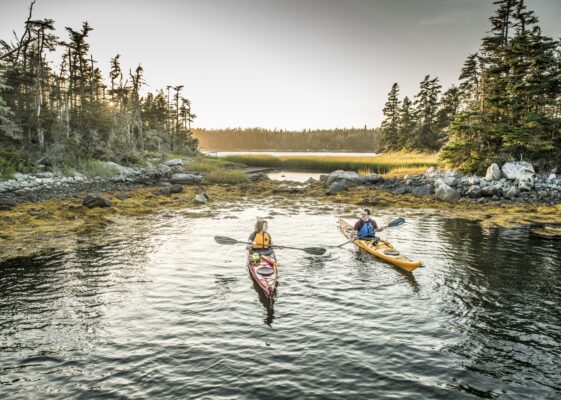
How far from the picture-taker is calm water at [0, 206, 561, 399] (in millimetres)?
6719

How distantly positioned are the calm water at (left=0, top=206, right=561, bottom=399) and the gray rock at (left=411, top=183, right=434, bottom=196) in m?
15.4

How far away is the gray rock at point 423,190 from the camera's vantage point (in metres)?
30.8

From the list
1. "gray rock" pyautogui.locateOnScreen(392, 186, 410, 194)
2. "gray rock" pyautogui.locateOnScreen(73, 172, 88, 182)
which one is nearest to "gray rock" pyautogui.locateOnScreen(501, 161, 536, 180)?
"gray rock" pyautogui.locateOnScreen(392, 186, 410, 194)

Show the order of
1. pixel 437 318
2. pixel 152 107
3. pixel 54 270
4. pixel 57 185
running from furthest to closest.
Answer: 1. pixel 152 107
2. pixel 57 185
3. pixel 54 270
4. pixel 437 318

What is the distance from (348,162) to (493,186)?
29644mm

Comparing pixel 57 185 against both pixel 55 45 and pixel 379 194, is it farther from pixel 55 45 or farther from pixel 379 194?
pixel 379 194

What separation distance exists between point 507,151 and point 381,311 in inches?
1127

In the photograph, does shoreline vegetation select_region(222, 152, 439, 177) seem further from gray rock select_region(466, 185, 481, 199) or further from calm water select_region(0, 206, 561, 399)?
calm water select_region(0, 206, 561, 399)

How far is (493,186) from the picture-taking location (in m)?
28.5

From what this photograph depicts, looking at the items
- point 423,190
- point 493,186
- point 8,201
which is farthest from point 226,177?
point 493,186

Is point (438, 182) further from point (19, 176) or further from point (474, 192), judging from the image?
point (19, 176)

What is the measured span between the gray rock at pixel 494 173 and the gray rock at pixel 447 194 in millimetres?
4027

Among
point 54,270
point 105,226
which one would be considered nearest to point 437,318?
point 54,270

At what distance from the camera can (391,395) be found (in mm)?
6453
